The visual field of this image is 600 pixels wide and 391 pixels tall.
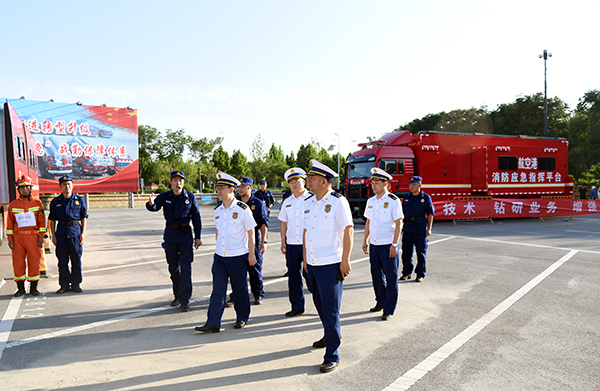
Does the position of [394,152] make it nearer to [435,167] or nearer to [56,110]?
[435,167]

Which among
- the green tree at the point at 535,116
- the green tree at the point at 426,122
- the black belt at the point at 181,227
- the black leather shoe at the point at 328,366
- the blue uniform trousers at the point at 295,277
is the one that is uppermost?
the green tree at the point at 426,122

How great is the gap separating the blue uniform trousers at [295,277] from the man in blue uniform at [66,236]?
12.1ft

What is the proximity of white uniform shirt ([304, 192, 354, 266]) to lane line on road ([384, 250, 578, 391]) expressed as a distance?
122 centimetres

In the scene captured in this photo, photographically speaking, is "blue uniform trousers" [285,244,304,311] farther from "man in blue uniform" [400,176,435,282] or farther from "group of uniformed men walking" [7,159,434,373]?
"man in blue uniform" [400,176,435,282]

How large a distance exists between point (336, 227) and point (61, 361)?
3.08 metres

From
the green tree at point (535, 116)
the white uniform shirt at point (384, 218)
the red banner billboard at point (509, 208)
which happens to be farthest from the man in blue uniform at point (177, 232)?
the green tree at point (535, 116)

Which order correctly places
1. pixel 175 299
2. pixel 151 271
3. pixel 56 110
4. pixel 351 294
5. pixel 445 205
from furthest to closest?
pixel 56 110
pixel 445 205
pixel 151 271
pixel 351 294
pixel 175 299

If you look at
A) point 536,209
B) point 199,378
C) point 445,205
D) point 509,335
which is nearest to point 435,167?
point 445,205

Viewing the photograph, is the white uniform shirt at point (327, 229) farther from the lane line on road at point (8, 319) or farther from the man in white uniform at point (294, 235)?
the lane line on road at point (8, 319)

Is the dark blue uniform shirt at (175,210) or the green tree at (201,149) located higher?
the green tree at (201,149)

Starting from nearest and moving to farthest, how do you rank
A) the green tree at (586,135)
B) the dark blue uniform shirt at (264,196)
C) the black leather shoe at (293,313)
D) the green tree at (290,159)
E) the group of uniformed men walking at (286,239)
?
the group of uniformed men walking at (286,239) → the black leather shoe at (293,313) → the dark blue uniform shirt at (264,196) → the green tree at (586,135) → the green tree at (290,159)

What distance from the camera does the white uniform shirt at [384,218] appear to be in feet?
19.1

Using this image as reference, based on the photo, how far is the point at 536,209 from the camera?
19.7m

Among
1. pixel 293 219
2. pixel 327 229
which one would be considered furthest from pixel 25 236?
pixel 327 229
